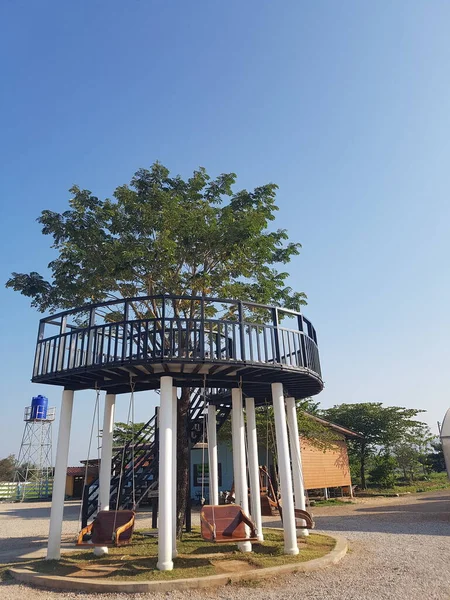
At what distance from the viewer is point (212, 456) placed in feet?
36.5

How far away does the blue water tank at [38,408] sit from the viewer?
37625 mm

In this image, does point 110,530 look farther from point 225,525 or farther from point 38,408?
point 38,408

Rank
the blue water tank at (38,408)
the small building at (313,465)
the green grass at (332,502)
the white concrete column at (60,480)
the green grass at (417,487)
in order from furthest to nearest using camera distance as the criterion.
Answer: the blue water tank at (38,408) < the green grass at (417,487) < the small building at (313,465) < the green grass at (332,502) < the white concrete column at (60,480)

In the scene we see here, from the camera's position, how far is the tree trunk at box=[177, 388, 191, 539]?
11327mm

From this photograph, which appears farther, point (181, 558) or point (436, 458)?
point (436, 458)

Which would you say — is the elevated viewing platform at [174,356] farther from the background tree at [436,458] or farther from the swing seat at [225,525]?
the background tree at [436,458]

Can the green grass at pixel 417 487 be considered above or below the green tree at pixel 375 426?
below

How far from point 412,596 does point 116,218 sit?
1107 centimetres

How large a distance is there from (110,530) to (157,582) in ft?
7.00

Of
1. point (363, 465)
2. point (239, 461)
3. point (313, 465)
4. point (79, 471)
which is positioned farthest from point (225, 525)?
point (79, 471)

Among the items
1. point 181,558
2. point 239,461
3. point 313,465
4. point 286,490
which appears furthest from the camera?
point 313,465

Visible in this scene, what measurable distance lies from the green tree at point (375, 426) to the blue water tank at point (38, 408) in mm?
25067

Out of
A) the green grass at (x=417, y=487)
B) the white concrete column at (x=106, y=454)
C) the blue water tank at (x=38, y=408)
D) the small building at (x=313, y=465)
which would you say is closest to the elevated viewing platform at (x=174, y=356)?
the white concrete column at (x=106, y=454)

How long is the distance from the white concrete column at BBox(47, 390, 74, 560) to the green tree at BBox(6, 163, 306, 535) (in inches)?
133
